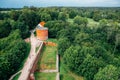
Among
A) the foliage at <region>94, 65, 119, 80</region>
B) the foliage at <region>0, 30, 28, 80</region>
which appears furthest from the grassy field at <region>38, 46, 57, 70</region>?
the foliage at <region>94, 65, 119, 80</region>

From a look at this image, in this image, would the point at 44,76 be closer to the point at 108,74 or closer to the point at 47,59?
the point at 47,59

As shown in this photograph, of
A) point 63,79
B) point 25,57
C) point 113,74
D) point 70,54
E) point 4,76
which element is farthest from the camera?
point 25,57

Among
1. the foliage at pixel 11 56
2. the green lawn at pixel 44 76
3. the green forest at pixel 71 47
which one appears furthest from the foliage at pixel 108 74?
the foliage at pixel 11 56

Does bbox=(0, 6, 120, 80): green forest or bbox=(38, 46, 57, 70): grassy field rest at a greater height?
bbox=(0, 6, 120, 80): green forest

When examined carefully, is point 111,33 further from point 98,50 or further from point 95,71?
point 95,71

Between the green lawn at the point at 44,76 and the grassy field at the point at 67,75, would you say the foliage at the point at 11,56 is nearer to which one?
the green lawn at the point at 44,76

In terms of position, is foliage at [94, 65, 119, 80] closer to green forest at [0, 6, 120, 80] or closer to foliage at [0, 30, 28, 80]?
green forest at [0, 6, 120, 80]

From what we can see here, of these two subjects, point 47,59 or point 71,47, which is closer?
point 71,47

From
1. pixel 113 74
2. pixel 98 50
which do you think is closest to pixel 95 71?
pixel 113 74

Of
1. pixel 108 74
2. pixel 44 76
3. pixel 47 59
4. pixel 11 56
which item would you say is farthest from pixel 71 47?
pixel 11 56
